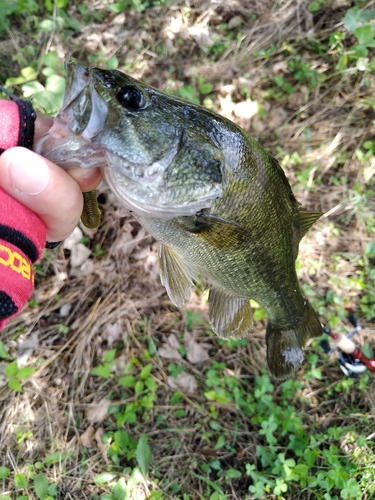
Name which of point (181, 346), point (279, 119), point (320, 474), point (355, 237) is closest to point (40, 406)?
point (181, 346)

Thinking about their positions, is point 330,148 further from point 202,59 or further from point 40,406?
point 40,406

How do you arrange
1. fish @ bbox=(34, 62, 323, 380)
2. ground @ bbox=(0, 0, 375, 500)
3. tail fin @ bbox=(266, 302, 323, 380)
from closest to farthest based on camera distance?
fish @ bbox=(34, 62, 323, 380)
tail fin @ bbox=(266, 302, 323, 380)
ground @ bbox=(0, 0, 375, 500)

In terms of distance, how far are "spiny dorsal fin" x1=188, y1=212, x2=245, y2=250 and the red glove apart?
20.7 inches

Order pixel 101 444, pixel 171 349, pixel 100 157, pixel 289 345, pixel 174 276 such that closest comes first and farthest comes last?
pixel 100 157
pixel 174 276
pixel 289 345
pixel 101 444
pixel 171 349

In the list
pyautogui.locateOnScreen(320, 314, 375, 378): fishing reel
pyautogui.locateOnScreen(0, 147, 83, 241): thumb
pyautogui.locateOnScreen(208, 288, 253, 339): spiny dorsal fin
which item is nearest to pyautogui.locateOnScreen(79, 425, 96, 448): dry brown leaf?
pyautogui.locateOnScreen(208, 288, 253, 339): spiny dorsal fin

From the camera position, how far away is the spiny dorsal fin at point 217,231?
1.29m

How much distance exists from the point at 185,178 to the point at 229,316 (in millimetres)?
810

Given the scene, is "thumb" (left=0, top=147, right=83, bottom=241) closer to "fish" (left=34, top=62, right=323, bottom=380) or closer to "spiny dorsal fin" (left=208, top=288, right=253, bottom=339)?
"fish" (left=34, top=62, right=323, bottom=380)

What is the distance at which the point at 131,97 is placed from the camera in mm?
1163

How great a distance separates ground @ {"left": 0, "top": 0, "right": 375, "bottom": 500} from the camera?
2299mm

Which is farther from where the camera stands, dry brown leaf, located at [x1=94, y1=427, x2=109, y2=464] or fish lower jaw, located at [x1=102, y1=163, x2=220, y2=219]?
dry brown leaf, located at [x1=94, y1=427, x2=109, y2=464]

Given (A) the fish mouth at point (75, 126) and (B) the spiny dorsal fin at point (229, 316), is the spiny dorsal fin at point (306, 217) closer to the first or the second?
(B) the spiny dorsal fin at point (229, 316)

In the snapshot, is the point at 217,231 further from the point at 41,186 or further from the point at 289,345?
the point at 289,345

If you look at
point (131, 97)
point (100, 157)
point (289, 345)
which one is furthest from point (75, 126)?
point (289, 345)
